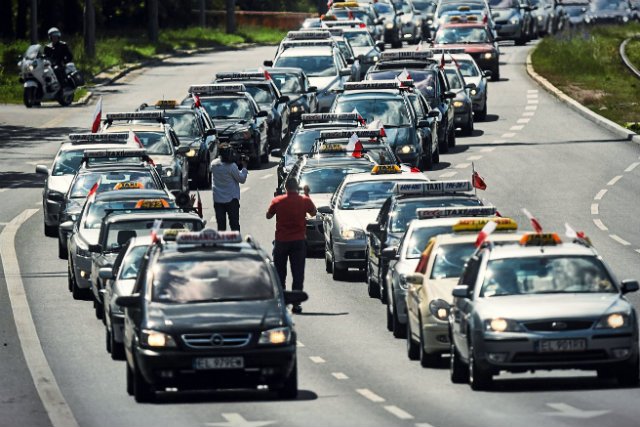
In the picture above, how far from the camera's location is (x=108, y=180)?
3428 centimetres

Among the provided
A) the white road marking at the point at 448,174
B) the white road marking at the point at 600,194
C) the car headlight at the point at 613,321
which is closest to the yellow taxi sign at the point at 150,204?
the car headlight at the point at 613,321

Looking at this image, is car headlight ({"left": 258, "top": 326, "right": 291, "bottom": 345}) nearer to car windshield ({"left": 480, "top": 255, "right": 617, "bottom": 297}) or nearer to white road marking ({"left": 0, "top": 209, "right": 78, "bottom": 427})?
white road marking ({"left": 0, "top": 209, "right": 78, "bottom": 427})

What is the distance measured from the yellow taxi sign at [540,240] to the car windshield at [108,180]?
43.8 feet

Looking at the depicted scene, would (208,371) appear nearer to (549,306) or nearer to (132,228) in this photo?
(549,306)

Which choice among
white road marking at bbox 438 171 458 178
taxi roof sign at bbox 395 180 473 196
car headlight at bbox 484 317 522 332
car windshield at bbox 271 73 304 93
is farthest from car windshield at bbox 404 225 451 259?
car windshield at bbox 271 73 304 93

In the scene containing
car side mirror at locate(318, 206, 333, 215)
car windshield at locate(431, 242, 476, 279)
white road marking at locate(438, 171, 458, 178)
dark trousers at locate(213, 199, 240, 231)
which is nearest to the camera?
car windshield at locate(431, 242, 476, 279)

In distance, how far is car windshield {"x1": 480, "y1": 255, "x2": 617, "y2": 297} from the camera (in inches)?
797

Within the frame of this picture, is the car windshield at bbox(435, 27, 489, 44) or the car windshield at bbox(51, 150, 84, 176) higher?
the car windshield at bbox(51, 150, 84, 176)

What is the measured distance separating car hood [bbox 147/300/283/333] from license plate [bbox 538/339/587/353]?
8.07ft

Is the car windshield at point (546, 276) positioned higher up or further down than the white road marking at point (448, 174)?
higher up

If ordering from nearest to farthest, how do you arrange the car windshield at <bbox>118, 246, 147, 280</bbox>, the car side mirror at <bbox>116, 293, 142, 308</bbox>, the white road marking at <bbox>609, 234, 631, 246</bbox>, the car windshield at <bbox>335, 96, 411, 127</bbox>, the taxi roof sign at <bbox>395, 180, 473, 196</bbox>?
the car side mirror at <bbox>116, 293, 142, 308</bbox>, the car windshield at <bbox>118, 246, 147, 280</bbox>, the taxi roof sign at <bbox>395, 180, 473, 196</bbox>, the white road marking at <bbox>609, 234, 631, 246</bbox>, the car windshield at <bbox>335, 96, 411, 127</bbox>

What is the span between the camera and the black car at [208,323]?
758 inches

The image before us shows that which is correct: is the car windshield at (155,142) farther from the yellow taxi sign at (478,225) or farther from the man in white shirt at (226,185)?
the yellow taxi sign at (478,225)

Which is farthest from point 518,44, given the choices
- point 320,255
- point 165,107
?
point 320,255
